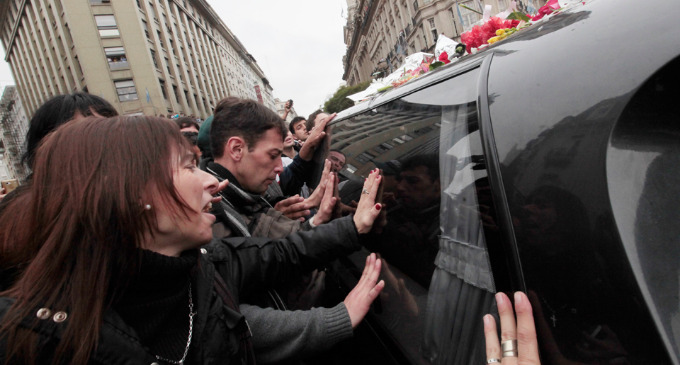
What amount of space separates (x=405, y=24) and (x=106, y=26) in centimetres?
2598

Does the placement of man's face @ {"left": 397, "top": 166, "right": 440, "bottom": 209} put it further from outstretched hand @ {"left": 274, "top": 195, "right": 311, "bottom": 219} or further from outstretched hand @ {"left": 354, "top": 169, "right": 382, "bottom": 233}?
outstretched hand @ {"left": 274, "top": 195, "right": 311, "bottom": 219}

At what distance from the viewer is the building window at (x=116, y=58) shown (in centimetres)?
2230

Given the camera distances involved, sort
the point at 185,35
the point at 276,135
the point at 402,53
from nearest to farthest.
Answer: the point at 276,135
the point at 185,35
the point at 402,53

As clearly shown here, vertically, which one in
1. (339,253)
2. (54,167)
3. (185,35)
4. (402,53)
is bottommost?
(339,253)

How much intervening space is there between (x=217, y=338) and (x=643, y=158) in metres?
1.08

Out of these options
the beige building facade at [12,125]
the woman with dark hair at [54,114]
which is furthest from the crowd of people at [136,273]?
the beige building facade at [12,125]

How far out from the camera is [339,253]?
1.43 m

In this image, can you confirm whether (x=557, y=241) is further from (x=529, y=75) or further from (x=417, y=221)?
(x=417, y=221)

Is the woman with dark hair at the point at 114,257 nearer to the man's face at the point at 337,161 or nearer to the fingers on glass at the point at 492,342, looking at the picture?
the fingers on glass at the point at 492,342

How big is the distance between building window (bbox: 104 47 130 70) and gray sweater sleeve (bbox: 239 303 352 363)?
88.0 feet

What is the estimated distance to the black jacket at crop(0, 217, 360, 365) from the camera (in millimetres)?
750

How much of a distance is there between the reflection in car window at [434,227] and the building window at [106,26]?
27.8 meters

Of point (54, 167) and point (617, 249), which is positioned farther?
point (54, 167)

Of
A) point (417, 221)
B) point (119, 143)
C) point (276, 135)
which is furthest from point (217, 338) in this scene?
point (276, 135)
